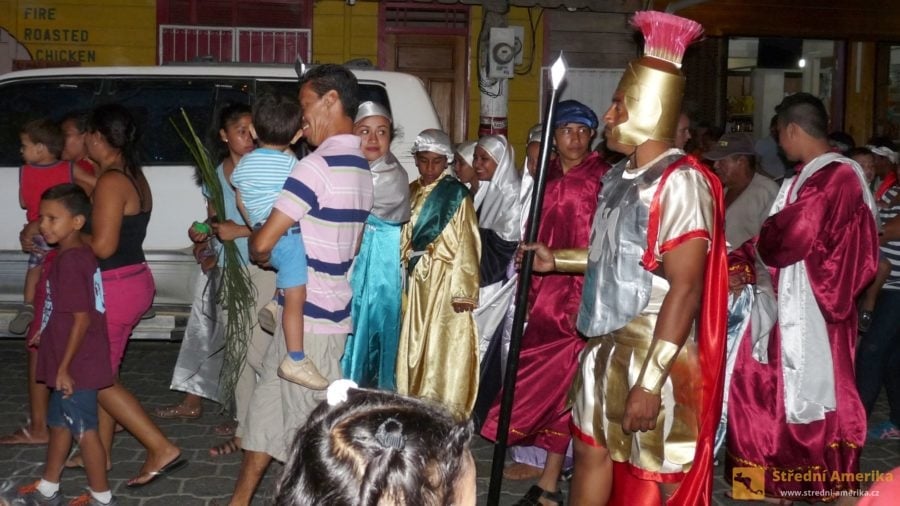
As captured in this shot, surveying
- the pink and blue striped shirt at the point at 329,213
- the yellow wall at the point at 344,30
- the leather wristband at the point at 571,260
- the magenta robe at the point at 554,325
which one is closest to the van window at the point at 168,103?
the magenta robe at the point at 554,325

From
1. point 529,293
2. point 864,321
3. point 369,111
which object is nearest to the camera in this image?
point 529,293

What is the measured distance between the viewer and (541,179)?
3.53 metres

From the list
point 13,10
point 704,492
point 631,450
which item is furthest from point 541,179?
point 13,10

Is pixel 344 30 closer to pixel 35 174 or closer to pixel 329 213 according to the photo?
pixel 35 174

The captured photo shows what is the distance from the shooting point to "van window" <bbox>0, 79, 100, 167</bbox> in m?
6.84

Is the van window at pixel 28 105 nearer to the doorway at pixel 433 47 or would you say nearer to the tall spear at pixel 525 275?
the tall spear at pixel 525 275

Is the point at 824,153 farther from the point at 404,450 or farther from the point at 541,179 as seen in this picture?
the point at 404,450

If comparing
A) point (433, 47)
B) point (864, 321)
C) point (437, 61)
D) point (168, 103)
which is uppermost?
point (433, 47)

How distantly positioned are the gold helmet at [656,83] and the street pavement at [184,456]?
198 centimetres

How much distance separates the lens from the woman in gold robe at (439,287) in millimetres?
5406

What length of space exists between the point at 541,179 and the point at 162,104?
4219 millimetres

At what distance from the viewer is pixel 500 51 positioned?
11.5m

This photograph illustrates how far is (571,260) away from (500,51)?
7806 millimetres

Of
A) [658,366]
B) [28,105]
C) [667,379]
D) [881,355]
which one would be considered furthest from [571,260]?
[28,105]
